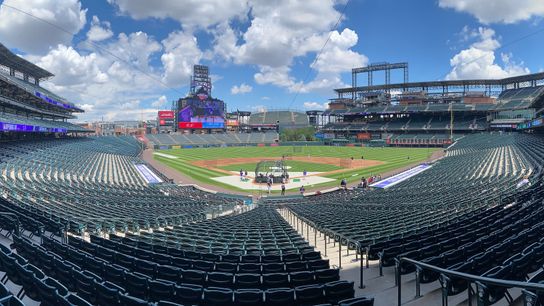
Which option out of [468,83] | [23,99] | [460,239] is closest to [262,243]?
[460,239]

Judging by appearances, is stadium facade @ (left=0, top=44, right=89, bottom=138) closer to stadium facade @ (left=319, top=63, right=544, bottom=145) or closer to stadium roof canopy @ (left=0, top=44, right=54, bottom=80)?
stadium roof canopy @ (left=0, top=44, right=54, bottom=80)

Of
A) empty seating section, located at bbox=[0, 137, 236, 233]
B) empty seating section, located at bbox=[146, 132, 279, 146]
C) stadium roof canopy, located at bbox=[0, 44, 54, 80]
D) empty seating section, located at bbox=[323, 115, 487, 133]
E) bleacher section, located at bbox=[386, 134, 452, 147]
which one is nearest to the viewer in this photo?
empty seating section, located at bbox=[0, 137, 236, 233]

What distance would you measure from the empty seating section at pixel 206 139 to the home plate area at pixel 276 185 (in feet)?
197

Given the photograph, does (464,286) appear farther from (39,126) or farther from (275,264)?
(39,126)

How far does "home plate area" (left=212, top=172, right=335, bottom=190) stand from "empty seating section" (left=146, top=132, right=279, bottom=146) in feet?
197

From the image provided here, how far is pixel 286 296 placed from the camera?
5289 millimetres

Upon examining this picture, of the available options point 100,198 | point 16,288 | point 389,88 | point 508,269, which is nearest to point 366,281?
point 508,269

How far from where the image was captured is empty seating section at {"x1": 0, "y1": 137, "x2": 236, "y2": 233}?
12.7 m

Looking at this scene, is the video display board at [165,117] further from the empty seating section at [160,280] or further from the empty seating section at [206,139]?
the empty seating section at [160,280]

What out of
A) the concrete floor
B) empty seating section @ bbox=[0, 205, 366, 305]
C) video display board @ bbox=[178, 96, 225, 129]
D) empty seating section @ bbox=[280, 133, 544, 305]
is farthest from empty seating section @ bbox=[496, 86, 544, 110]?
empty seating section @ bbox=[0, 205, 366, 305]

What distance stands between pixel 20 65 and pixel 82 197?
158 feet

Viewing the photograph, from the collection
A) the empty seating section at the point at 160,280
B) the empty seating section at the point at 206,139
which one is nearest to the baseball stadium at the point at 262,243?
the empty seating section at the point at 160,280

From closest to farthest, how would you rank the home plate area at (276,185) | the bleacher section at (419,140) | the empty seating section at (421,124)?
the home plate area at (276,185)
the bleacher section at (419,140)
the empty seating section at (421,124)

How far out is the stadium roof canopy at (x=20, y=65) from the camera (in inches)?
1801
